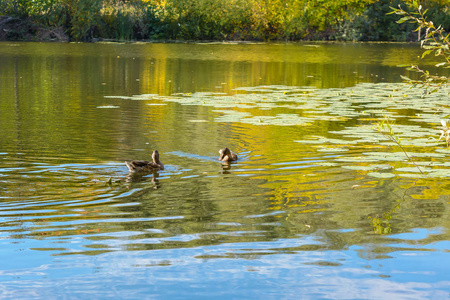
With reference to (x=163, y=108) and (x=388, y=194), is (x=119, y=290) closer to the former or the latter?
(x=388, y=194)

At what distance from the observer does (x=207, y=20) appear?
56.7 metres

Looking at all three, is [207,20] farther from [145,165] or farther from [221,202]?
[221,202]

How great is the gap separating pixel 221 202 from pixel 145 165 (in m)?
1.63

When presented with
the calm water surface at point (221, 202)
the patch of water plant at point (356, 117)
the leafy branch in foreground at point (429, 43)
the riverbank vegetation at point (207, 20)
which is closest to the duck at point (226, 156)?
the calm water surface at point (221, 202)

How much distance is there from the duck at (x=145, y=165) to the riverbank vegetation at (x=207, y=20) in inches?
1700

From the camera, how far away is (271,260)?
16.7ft

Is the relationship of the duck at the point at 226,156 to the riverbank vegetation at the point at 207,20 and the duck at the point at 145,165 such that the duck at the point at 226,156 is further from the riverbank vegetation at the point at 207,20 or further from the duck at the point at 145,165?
the riverbank vegetation at the point at 207,20

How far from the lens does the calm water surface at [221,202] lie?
15.5 feet

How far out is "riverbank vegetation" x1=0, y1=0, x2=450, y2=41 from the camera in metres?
50.7

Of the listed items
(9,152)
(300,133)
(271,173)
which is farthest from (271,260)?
(300,133)

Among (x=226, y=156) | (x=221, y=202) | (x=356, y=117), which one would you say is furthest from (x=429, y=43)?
(x=356, y=117)

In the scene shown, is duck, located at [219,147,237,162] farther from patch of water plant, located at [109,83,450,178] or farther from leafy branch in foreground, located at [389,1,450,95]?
leafy branch in foreground, located at [389,1,450,95]

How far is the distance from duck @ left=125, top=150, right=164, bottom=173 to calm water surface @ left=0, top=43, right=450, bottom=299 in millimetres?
127

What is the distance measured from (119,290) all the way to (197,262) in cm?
71
